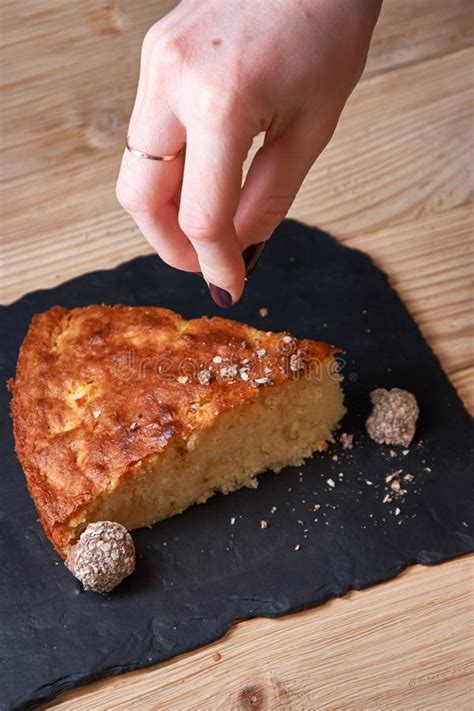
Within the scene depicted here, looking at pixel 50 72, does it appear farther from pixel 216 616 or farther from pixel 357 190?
pixel 216 616

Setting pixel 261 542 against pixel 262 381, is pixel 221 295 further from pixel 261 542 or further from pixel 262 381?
pixel 261 542

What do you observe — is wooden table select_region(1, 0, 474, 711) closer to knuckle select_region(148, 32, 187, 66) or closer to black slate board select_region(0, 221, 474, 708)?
black slate board select_region(0, 221, 474, 708)

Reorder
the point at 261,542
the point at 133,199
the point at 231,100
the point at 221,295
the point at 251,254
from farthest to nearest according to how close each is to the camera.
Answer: the point at 261,542
the point at 251,254
the point at 221,295
the point at 133,199
the point at 231,100

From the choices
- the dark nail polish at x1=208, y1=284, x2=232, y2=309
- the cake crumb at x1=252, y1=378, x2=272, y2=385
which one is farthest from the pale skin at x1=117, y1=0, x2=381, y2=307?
the cake crumb at x1=252, y1=378, x2=272, y2=385

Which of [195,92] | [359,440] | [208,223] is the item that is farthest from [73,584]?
[195,92]

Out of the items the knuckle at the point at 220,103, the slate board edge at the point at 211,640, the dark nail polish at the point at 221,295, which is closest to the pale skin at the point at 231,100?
the knuckle at the point at 220,103

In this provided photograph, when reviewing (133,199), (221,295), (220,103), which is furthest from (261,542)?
(220,103)

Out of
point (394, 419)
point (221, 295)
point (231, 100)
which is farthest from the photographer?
point (394, 419)
